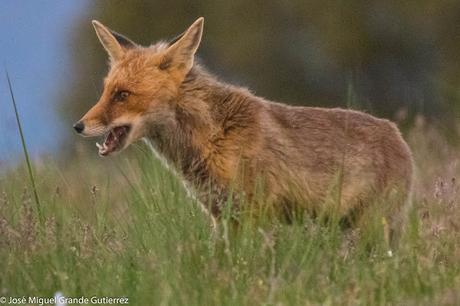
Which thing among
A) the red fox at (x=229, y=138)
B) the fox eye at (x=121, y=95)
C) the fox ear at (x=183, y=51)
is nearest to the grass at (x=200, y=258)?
the red fox at (x=229, y=138)

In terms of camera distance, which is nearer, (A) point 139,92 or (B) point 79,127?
(B) point 79,127

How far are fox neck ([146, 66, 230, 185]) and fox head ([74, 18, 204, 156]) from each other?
0.22ft

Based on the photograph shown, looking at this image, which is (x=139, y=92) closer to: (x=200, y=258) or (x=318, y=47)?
(x=200, y=258)

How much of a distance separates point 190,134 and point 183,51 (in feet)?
2.00

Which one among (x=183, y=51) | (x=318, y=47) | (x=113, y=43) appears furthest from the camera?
(x=318, y=47)

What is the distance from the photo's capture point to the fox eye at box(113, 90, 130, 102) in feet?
30.2

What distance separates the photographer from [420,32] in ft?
128

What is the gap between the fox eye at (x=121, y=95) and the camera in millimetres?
9195

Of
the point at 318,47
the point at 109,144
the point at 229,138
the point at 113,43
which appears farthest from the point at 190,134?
the point at 318,47

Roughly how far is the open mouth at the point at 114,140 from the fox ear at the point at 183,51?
1.83 feet

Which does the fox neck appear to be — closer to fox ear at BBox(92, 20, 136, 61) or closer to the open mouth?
the open mouth

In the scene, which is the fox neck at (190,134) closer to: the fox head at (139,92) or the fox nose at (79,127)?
the fox head at (139,92)

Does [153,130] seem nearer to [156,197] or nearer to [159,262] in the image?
[156,197]

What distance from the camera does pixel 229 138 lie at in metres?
9.23
